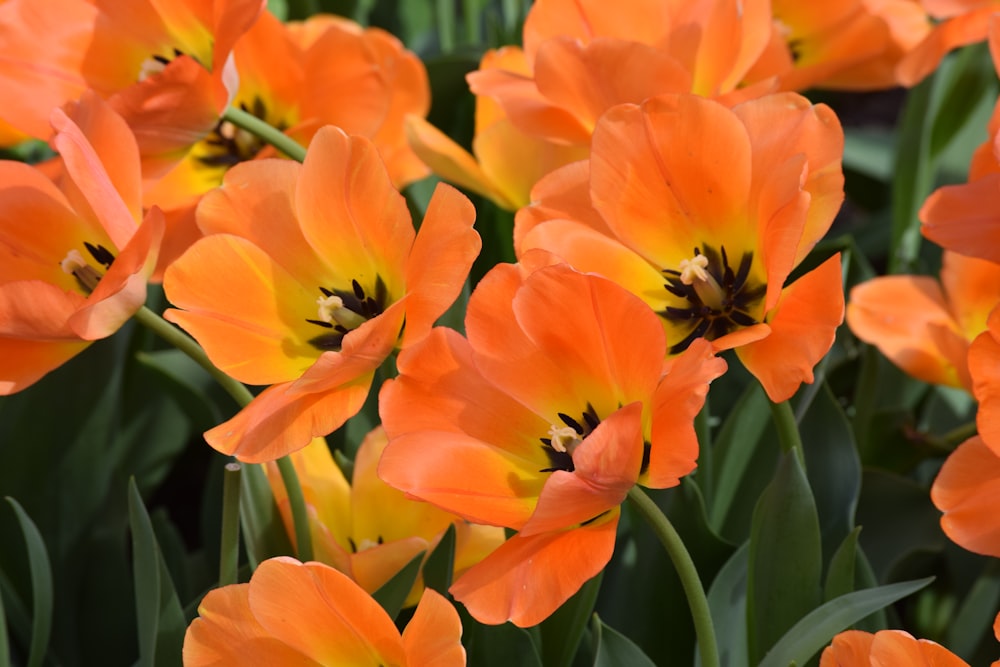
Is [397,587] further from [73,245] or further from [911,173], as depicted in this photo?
[911,173]

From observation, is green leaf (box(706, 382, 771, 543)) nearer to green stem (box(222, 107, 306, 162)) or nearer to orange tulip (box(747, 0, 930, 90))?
orange tulip (box(747, 0, 930, 90))

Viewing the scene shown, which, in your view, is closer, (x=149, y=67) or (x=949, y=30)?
(x=149, y=67)

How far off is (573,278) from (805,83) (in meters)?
0.54

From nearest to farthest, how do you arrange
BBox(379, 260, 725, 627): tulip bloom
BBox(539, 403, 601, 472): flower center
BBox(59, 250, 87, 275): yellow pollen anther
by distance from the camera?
BBox(379, 260, 725, 627): tulip bloom → BBox(539, 403, 601, 472): flower center → BBox(59, 250, 87, 275): yellow pollen anther

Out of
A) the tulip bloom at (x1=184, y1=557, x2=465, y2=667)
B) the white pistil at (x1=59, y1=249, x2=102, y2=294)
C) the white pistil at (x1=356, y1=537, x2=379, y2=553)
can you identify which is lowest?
the white pistil at (x1=356, y1=537, x2=379, y2=553)

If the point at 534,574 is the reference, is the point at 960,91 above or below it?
below

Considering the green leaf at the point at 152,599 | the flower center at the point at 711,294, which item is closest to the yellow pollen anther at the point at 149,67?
the green leaf at the point at 152,599

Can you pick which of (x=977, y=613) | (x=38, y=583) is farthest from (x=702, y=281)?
(x=38, y=583)

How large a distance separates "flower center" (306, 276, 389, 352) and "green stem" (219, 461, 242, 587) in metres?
0.10

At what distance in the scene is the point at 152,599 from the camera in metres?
0.79

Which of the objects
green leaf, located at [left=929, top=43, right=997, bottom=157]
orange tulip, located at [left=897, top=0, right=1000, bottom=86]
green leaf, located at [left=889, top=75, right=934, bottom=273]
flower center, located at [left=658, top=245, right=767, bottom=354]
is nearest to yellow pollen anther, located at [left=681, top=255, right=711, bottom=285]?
flower center, located at [left=658, top=245, right=767, bottom=354]

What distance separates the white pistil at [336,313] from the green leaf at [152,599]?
0.54 ft

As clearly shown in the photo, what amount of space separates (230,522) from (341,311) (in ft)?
0.50

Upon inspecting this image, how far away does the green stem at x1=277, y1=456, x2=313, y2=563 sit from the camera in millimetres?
785
